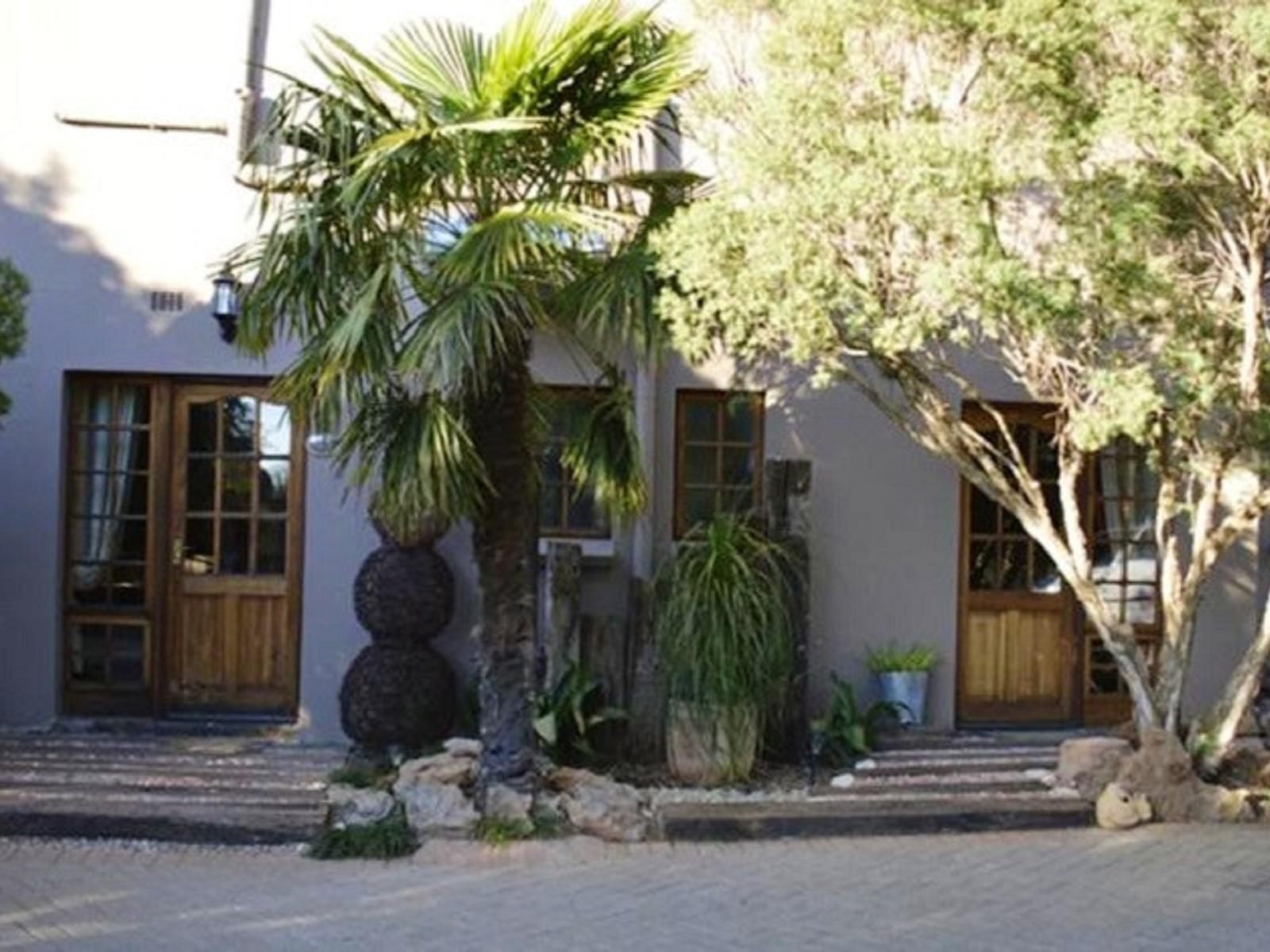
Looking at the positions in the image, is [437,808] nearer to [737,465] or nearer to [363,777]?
[363,777]

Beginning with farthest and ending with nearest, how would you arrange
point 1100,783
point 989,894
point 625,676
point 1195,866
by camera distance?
point 625,676 → point 1100,783 → point 1195,866 → point 989,894

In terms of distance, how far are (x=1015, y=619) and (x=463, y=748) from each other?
13.5 feet

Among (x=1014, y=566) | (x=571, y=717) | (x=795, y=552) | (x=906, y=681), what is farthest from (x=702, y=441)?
(x=1014, y=566)

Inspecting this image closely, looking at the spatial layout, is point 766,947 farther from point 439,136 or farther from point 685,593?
point 439,136

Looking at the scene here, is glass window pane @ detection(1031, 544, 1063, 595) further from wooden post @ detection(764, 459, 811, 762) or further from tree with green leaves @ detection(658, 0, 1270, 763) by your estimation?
tree with green leaves @ detection(658, 0, 1270, 763)

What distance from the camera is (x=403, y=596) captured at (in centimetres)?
872

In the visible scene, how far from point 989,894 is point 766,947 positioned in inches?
53.7

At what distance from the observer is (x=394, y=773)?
26.4 ft

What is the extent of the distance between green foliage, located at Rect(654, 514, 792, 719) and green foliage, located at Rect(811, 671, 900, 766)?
685mm

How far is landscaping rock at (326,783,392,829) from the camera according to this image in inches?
289

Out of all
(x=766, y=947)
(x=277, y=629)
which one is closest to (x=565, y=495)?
(x=277, y=629)

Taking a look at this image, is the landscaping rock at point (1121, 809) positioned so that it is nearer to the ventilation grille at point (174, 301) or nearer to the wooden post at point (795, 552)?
the wooden post at point (795, 552)

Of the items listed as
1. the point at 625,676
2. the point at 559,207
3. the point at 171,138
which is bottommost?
the point at 625,676

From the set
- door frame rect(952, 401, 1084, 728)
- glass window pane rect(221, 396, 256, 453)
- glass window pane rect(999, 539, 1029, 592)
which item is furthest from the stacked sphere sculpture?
glass window pane rect(999, 539, 1029, 592)
